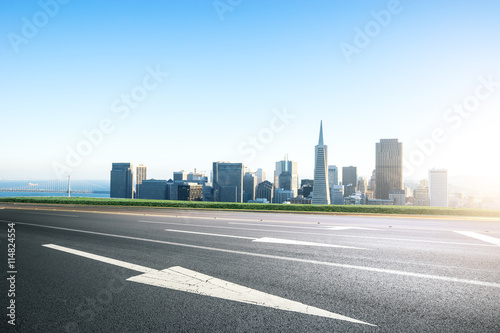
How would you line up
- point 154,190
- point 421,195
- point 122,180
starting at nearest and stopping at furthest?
1. point 122,180
2. point 154,190
3. point 421,195

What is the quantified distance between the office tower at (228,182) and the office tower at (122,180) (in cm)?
3695

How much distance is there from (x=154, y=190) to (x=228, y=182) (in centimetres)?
3747

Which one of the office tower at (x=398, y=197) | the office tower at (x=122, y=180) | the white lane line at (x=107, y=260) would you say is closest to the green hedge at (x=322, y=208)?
the white lane line at (x=107, y=260)

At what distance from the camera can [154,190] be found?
480ft

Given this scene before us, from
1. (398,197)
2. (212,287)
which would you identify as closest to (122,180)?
(212,287)

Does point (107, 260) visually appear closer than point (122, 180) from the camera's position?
Yes

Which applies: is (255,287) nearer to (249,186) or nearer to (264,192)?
(249,186)

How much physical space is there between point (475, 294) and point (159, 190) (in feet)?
492

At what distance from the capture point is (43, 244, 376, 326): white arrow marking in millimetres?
3436

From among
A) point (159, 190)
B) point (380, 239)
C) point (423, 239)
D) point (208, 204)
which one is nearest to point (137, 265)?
point (380, 239)

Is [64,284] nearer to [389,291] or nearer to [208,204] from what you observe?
[389,291]

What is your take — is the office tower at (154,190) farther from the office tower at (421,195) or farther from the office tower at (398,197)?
the office tower at (398,197)

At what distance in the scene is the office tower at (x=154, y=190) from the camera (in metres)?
144

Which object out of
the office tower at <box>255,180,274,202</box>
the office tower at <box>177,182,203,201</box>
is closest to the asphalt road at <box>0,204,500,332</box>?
the office tower at <box>177,182,203,201</box>
